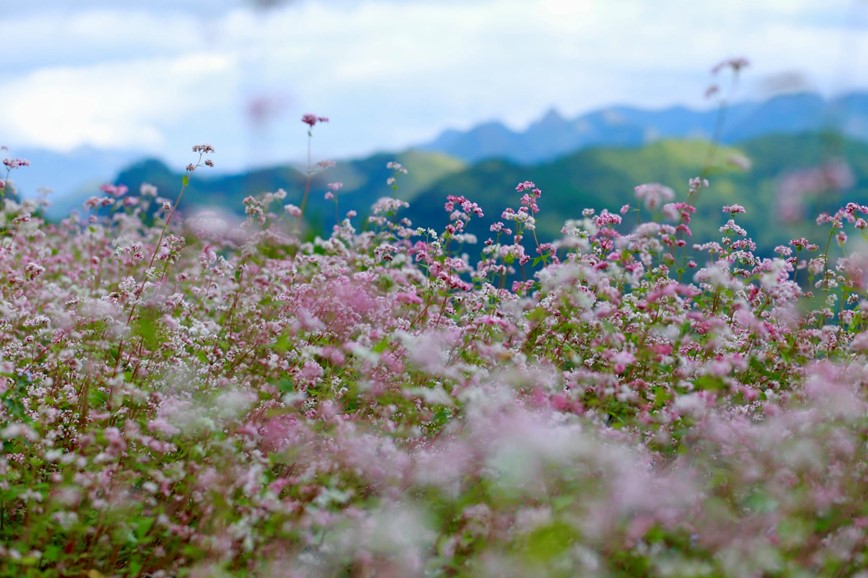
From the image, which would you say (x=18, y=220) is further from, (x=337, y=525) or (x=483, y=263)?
(x=337, y=525)

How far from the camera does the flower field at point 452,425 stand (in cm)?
420

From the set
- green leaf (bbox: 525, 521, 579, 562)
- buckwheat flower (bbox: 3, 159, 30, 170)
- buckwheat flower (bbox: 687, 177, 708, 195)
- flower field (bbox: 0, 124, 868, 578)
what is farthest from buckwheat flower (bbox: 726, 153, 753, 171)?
buckwheat flower (bbox: 3, 159, 30, 170)

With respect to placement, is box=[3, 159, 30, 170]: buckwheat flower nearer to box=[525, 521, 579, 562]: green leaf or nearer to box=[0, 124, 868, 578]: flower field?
box=[0, 124, 868, 578]: flower field

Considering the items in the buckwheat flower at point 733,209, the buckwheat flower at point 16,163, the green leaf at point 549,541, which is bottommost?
the green leaf at point 549,541

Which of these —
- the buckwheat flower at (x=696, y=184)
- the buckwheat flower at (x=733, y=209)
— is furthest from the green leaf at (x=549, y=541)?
the buckwheat flower at (x=733, y=209)

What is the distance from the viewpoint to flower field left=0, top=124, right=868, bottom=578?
4.20m

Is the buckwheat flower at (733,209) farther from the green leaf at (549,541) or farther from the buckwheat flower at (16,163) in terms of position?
the buckwheat flower at (16,163)

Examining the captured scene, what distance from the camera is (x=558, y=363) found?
22.8 ft

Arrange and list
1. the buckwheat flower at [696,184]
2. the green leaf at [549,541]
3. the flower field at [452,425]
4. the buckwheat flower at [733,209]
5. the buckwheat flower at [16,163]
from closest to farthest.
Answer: the green leaf at [549,541] < the flower field at [452,425] < the buckwheat flower at [696,184] < the buckwheat flower at [733,209] < the buckwheat flower at [16,163]

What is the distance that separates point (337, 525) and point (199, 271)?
5966 mm

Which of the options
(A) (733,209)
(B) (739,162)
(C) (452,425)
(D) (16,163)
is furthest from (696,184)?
(D) (16,163)

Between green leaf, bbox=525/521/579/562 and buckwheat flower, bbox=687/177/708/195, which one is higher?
buckwheat flower, bbox=687/177/708/195

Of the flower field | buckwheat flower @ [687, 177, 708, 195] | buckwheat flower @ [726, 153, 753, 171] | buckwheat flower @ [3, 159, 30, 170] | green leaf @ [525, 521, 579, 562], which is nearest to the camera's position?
green leaf @ [525, 521, 579, 562]

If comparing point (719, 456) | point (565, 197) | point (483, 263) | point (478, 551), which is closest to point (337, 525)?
point (478, 551)
